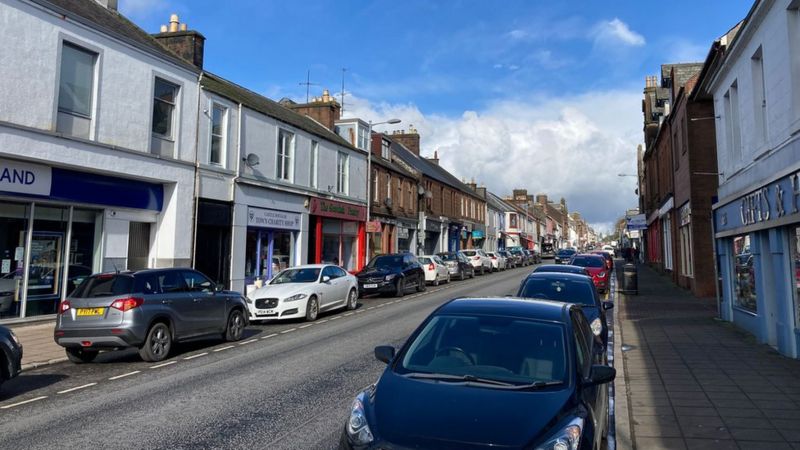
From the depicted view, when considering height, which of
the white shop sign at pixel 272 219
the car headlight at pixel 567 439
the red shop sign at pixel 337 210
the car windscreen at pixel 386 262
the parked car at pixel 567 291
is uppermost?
the red shop sign at pixel 337 210

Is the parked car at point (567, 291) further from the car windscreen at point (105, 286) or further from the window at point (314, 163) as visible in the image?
the window at point (314, 163)

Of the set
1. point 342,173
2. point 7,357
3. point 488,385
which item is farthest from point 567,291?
point 342,173

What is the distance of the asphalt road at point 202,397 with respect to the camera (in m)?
5.20

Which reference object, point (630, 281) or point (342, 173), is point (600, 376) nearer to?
point (630, 281)

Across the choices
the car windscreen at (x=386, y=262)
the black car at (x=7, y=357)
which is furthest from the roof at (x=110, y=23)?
the car windscreen at (x=386, y=262)

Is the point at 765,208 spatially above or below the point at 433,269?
above

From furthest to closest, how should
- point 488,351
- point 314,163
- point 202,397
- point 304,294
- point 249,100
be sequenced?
point 314,163 < point 249,100 < point 304,294 < point 202,397 < point 488,351

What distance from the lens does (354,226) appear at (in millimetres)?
28062

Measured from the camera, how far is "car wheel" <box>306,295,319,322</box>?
1404 centimetres

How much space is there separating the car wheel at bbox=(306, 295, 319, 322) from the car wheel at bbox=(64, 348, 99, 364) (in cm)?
544

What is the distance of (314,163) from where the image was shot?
24.2 metres

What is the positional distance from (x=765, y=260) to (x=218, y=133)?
1622 centimetres

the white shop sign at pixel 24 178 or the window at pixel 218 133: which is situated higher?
the window at pixel 218 133

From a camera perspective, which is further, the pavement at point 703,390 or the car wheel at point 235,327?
the car wheel at point 235,327
